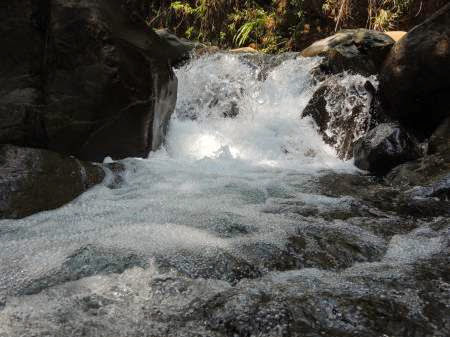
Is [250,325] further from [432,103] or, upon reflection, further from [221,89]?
[221,89]

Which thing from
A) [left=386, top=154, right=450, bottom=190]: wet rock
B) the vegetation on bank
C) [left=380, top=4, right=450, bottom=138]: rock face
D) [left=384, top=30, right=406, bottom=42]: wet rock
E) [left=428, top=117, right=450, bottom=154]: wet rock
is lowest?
[left=386, top=154, right=450, bottom=190]: wet rock

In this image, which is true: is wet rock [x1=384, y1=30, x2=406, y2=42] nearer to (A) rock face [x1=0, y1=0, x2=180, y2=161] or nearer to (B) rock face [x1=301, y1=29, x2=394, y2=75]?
(B) rock face [x1=301, y1=29, x2=394, y2=75]

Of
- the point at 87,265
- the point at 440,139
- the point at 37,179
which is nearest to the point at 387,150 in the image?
the point at 440,139

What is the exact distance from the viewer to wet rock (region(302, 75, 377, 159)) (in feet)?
21.9

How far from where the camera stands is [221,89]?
841cm

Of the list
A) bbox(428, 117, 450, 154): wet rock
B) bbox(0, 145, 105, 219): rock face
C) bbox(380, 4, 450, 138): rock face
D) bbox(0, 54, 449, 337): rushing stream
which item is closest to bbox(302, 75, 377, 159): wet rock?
bbox(380, 4, 450, 138): rock face

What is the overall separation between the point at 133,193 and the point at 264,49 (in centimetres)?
941

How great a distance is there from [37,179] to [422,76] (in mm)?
4723

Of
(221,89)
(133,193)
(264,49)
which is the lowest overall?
(133,193)

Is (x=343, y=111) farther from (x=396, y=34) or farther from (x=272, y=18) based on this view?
(x=272, y=18)

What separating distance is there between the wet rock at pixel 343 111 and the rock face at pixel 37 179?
3736 mm

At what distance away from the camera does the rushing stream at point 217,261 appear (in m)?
1.95

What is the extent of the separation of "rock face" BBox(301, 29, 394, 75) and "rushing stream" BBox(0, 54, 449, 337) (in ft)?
11.8

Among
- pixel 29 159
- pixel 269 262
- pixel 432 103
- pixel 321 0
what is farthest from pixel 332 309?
pixel 321 0
